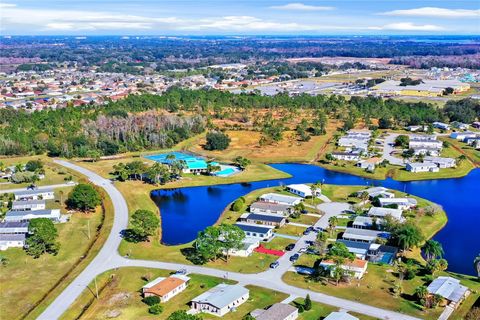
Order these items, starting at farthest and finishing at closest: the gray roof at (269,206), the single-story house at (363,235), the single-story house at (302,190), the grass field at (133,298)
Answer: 1. the single-story house at (302,190)
2. the gray roof at (269,206)
3. the single-story house at (363,235)
4. the grass field at (133,298)

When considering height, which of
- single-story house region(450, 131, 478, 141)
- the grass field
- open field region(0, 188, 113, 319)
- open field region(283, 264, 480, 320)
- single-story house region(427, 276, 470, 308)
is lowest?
open field region(0, 188, 113, 319)

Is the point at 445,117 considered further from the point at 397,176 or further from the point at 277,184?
the point at 277,184

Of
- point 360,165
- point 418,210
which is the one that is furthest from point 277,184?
point 418,210

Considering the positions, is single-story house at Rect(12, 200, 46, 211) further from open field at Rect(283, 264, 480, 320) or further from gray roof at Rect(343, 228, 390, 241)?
gray roof at Rect(343, 228, 390, 241)

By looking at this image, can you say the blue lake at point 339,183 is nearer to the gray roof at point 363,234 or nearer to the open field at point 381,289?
the gray roof at point 363,234

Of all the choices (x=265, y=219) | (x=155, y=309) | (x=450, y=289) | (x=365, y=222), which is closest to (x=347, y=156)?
(x=365, y=222)

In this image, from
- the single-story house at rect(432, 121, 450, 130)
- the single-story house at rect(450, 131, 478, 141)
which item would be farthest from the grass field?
the single-story house at rect(432, 121, 450, 130)

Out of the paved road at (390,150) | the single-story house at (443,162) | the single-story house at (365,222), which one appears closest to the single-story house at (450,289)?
the single-story house at (365,222)
